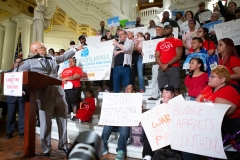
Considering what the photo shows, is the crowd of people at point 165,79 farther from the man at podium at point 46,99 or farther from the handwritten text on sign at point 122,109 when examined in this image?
the handwritten text on sign at point 122,109

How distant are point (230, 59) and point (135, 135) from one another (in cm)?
182

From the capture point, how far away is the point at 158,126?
2.68 meters

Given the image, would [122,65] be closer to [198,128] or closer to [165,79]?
[165,79]

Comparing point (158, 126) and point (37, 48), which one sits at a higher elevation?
point (37, 48)

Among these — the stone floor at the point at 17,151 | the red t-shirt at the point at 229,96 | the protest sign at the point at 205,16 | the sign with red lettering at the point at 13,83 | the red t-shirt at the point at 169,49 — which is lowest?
the stone floor at the point at 17,151

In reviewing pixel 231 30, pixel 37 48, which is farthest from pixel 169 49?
pixel 37 48

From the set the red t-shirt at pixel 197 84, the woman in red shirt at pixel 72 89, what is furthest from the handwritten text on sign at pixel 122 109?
the woman in red shirt at pixel 72 89

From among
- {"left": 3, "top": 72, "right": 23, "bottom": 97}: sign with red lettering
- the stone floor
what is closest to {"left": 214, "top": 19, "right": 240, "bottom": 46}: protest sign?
the stone floor

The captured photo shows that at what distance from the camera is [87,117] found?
4.59 metres

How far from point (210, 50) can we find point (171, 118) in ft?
7.50

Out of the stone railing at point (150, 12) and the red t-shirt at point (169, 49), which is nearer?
the red t-shirt at point (169, 49)

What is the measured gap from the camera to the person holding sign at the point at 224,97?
7.20 ft

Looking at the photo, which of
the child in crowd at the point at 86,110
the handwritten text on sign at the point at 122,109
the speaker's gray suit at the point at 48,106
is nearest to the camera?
the speaker's gray suit at the point at 48,106

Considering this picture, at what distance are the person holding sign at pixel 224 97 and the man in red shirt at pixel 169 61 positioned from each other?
1.49 metres
